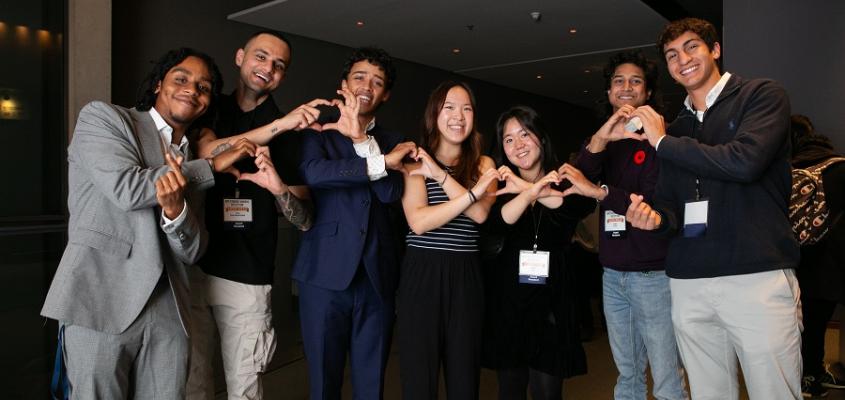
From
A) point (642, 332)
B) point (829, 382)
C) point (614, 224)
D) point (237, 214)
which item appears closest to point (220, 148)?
point (237, 214)

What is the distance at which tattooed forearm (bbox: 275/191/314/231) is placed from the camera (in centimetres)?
226

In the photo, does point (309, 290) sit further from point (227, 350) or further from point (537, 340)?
point (537, 340)

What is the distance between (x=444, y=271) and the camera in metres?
2.28

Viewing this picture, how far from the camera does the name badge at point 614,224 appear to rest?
2.46 m

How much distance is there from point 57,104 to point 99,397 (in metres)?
3.30

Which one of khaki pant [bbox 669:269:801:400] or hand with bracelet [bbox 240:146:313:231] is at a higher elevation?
hand with bracelet [bbox 240:146:313:231]

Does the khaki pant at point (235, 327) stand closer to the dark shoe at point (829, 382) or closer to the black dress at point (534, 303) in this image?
the black dress at point (534, 303)

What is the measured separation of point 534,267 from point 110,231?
5.21 feet

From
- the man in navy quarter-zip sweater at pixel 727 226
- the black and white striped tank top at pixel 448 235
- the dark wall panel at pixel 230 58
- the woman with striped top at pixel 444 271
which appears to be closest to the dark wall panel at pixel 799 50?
the man in navy quarter-zip sweater at pixel 727 226

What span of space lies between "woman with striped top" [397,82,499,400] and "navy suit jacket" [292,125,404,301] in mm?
95

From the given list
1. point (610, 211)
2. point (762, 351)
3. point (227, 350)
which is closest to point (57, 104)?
point (227, 350)

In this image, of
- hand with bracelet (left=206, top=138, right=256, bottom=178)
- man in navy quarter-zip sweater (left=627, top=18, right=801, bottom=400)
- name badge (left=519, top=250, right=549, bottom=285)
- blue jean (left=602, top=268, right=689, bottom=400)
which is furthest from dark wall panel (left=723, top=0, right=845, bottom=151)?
hand with bracelet (left=206, top=138, right=256, bottom=178)

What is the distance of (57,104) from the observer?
14.0 ft

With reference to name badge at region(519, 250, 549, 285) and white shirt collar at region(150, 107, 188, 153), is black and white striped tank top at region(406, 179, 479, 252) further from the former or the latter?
white shirt collar at region(150, 107, 188, 153)
